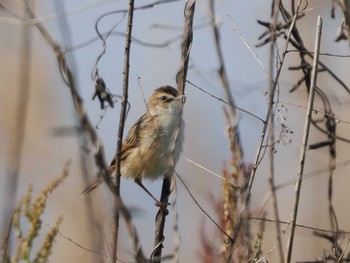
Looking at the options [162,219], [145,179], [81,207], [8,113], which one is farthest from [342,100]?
[8,113]

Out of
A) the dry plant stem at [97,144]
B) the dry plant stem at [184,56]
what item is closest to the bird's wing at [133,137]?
the dry plant stem at [184,56]

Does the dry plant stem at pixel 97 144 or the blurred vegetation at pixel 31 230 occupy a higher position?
the dry plant stem at pixel 97 144

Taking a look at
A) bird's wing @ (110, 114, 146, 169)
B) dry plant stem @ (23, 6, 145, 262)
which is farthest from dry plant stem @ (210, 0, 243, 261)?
bird's wing @ (110, 114, 146, 169)

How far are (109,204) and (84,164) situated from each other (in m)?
0.13

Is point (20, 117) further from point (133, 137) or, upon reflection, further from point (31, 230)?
point (133, 137)

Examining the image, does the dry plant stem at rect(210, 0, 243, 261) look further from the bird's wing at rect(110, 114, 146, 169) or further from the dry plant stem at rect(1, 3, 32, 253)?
the bird's wing at rect(110, 114, 146, 169)

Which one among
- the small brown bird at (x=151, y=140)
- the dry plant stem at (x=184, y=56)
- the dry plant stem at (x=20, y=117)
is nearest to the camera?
the dry plant stem at (x=20, y=117)

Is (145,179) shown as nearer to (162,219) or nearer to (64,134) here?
(162,219)

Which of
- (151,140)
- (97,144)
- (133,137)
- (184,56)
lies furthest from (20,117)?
(133,137)

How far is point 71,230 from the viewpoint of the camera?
3.96 meters

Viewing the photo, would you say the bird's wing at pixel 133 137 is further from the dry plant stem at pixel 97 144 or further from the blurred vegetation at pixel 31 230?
the dry plant stem at pixel 97 144

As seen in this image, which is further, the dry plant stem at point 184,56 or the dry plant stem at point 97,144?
the dry plant stem at point 184,56

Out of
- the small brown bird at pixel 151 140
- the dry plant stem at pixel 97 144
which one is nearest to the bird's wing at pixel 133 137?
the small brown bird at pixel 151 140

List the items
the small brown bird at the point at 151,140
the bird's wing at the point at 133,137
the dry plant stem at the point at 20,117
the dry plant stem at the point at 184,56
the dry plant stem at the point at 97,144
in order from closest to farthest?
the dry plant stem at the point at 97,144 → the dry plant stem at the point at 20,117 → the dry plant stem at the point at 184,56 → the small brown bird at the point at 151,140 → the bird's wing at the point at 133,137
